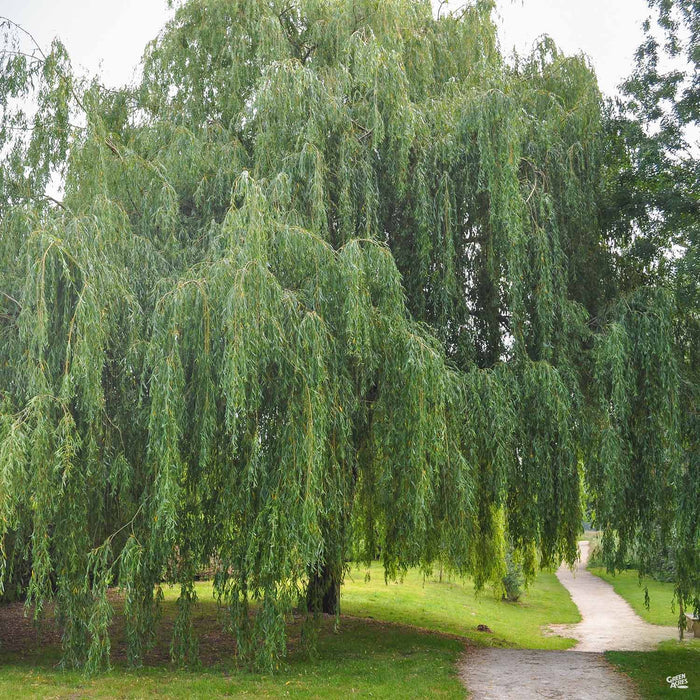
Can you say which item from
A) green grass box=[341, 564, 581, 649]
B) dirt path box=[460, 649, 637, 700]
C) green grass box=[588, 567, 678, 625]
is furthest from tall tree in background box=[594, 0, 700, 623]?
green grass box=[588, 567, 678, 625]

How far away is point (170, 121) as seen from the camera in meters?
10.0

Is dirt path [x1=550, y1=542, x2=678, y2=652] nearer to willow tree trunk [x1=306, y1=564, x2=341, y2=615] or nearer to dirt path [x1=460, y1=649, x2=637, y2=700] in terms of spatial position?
dirt path [x1=460, y1=649, x2=637, y2=700]

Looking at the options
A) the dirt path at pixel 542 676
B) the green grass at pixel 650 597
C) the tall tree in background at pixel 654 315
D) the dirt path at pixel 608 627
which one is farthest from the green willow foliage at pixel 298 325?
the green grass at pixel 650 597

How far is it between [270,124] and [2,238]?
3579 mm

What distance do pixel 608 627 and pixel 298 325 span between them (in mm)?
13553

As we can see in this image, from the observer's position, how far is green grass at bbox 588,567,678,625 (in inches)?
696

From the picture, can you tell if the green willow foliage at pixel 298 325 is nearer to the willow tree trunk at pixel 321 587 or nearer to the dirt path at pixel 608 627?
the willow tree trunk at pixel 321 587

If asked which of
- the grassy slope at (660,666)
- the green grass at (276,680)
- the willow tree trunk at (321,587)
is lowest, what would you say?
the grassy slope at (660,666)

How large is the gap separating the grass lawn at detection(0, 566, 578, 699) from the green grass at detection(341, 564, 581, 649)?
62mm

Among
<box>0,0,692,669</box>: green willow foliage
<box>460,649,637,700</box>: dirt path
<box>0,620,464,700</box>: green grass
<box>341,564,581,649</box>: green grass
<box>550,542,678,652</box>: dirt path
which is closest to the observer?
<box>0,0,692,669</box>: green willow foliage

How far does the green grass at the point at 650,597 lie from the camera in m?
17.7

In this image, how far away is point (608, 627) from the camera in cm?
1659

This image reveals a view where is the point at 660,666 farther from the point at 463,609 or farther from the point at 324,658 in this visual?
the point at 463,609

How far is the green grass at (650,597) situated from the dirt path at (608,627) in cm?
27
